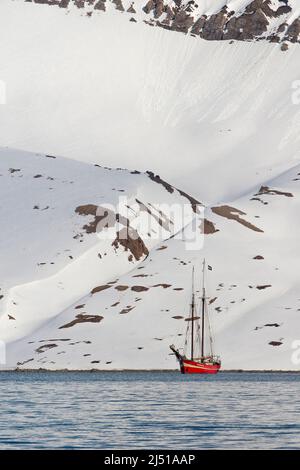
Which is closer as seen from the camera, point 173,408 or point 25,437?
point 25,437

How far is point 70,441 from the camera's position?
84.0 meters

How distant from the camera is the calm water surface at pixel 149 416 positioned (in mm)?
83750

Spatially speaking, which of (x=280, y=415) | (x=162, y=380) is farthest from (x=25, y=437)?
(x=162, y=380)

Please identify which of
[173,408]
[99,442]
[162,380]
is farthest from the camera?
[162,380]

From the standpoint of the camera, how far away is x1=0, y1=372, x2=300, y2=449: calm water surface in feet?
275

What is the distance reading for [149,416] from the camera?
10188 cm

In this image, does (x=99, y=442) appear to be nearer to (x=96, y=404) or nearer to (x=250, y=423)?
(x=250, y=423)

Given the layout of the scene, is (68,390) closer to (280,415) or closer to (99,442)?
(280,415)
